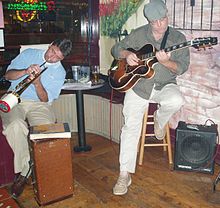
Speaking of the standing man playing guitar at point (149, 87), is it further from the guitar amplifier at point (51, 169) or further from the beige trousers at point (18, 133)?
the beige trousers at point (18, 133)

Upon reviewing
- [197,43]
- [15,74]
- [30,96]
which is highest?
[197,43]

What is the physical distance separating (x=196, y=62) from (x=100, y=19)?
5.06 feet

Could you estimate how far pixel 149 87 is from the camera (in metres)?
2.43

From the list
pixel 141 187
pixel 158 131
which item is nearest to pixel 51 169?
pixel 141 187

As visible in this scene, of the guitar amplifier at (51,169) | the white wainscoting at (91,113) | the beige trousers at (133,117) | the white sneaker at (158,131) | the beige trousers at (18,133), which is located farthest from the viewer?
the white wainscoting at (91,113)

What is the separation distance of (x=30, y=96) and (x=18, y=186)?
2.49 feet

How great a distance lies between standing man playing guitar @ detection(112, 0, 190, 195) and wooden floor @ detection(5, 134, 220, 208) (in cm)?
12

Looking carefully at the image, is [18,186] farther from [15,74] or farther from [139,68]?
[139,68]

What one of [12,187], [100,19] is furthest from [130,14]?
[12,187]

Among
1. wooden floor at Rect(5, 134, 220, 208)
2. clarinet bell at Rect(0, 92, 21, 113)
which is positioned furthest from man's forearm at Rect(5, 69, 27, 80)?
wooden floor at Rect(5, 134, 220, 208)

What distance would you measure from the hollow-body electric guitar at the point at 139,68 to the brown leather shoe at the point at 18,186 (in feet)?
3.46

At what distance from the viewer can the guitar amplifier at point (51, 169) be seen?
205 cm

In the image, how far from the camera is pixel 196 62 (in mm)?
2752

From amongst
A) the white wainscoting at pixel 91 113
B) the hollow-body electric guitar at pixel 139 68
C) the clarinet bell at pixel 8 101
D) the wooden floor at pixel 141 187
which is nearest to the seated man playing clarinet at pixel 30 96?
the clarinet bell at pixel 8 101
